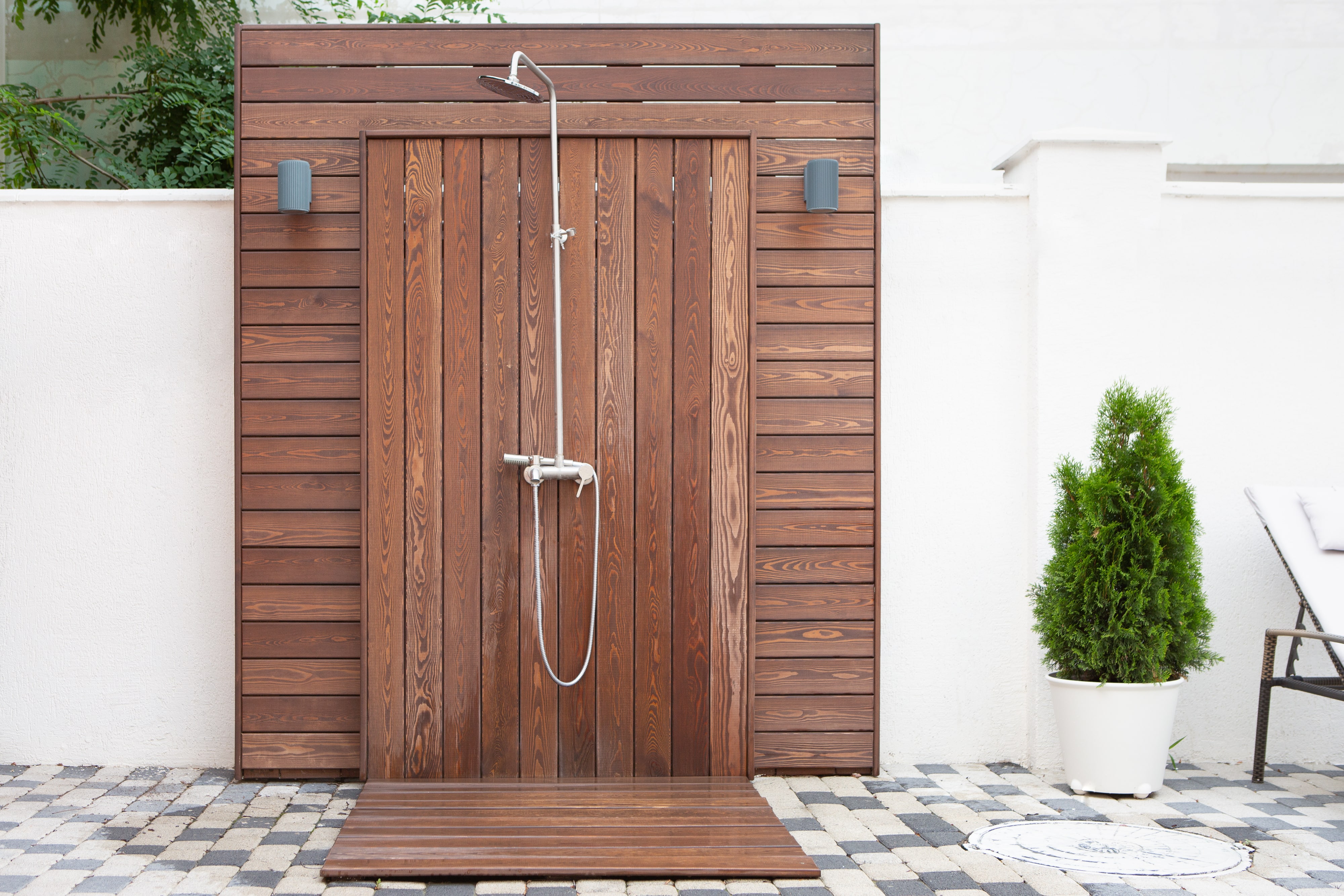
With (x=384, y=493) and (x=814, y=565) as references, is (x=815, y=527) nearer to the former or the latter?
(x=814, y=565)

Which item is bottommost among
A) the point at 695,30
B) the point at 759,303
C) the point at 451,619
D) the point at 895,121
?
Result: the point at 451,619

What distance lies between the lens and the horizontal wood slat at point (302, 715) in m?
3.14

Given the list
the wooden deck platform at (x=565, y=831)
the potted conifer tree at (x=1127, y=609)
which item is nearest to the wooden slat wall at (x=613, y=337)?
the wooden deck platform at (x=565, y=831)

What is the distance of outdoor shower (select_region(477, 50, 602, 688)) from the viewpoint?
3006 millimetres

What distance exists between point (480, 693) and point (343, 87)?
6.48ft

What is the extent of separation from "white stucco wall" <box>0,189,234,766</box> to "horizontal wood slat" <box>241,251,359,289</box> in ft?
0.59

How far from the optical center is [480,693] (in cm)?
307

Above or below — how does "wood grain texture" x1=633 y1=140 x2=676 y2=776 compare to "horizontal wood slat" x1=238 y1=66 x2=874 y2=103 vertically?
below

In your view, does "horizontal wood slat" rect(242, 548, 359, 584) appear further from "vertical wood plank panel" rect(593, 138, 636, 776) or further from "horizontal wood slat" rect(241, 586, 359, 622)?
"vertical wood plank panel" rect(593, 138, 636, 776)

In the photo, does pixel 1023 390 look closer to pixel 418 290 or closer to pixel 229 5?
pixel 418 290

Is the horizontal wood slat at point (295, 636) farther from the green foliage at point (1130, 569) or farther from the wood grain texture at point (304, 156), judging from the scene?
the green foliage at point (1130, 569)

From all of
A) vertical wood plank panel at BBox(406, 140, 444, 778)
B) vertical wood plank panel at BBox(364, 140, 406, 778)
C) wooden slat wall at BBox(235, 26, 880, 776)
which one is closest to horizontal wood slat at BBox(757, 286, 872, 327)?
wooden slat wall at BBox(235, 26, 880, 776)

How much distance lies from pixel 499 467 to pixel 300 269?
92 centimetres

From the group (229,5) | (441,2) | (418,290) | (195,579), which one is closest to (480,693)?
(195,579)
